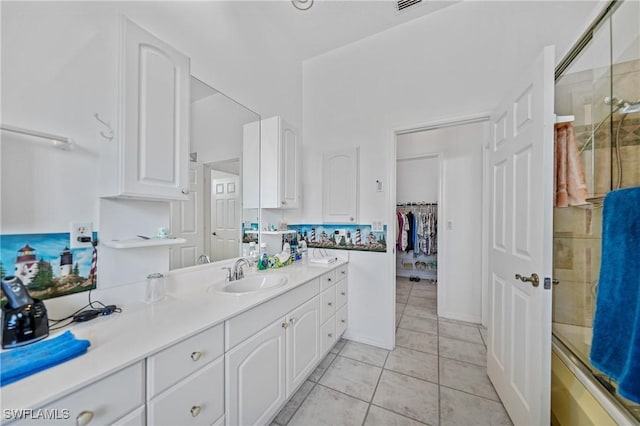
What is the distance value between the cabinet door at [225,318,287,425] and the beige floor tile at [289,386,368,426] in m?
0.21

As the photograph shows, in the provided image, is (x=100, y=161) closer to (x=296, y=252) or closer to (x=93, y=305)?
(x=93, y=305)

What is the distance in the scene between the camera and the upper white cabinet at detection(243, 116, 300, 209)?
206 centimetres

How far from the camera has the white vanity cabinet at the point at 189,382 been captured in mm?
805

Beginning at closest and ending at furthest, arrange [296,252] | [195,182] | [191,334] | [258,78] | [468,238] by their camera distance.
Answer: [191,334] < [195,182] < [258,78] < [296,252] < [468,238]

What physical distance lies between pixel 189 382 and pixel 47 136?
1145mm

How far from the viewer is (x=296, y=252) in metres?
2.42

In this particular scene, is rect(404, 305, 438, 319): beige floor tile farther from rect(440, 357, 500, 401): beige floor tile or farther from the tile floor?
rect(440, 357, 500, 401): beige floor tile

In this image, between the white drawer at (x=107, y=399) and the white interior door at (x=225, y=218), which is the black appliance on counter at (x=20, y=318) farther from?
the white interior door at (x=225, y=218)

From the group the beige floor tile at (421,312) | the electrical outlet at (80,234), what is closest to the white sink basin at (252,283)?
the electrical outlet at (80,234)

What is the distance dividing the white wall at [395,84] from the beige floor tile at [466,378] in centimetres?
52

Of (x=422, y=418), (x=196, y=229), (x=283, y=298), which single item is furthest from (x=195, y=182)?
(x=422, y=418)

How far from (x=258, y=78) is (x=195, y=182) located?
1.21 meters

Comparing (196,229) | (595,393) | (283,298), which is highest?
(196,229)

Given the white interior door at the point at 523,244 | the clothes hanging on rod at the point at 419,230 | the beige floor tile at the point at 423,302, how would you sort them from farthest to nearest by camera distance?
the clothes hanging on rod at the point at 419,230 → the beige floor tile at the point at 423,302 → the white interior door at the point at 523,244
